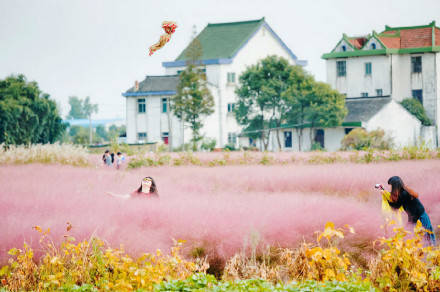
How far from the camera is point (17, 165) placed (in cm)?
2019

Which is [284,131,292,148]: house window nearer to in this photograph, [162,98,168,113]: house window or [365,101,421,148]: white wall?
[365,101,421,148]: white wall

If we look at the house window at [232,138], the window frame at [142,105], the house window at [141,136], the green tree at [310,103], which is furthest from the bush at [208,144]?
the window frame at [142,105]

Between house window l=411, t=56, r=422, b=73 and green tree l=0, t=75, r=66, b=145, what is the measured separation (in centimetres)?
2754

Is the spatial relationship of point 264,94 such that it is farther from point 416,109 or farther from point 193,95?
point 416,109

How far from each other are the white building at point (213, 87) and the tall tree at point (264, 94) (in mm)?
4793

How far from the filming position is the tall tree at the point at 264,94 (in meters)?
43.2

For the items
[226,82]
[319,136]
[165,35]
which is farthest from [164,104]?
[165,35]

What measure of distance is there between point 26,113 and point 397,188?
37286 millimetres

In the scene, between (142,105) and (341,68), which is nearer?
(142,105)

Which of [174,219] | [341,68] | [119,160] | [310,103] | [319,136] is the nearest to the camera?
[174,219]

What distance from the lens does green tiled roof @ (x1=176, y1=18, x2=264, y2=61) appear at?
174 feet

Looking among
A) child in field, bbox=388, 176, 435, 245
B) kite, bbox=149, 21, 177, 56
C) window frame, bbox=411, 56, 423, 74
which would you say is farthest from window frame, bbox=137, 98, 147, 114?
child in field, bbox=388, 176, 435, 245

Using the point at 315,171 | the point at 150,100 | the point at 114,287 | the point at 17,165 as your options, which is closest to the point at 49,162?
the point at 17,165

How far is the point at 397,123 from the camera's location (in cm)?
4366
